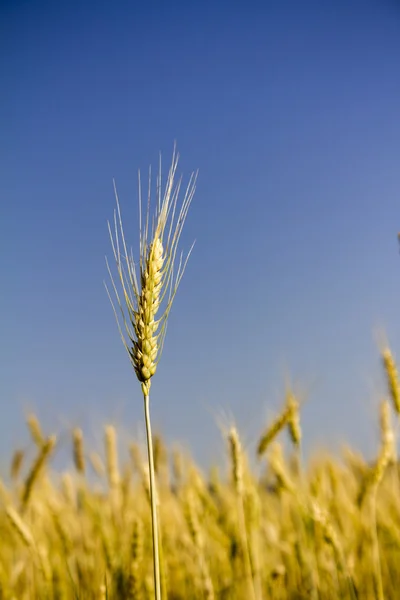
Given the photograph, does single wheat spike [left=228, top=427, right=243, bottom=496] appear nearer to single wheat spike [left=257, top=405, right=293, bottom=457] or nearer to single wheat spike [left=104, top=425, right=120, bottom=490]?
single wheat spike [left=257, top=405, right=293, bottom=457]

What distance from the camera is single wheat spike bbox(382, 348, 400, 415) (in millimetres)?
2627

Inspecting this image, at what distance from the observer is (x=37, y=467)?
3.40 metres

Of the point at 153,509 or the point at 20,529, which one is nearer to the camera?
the point at 153,509

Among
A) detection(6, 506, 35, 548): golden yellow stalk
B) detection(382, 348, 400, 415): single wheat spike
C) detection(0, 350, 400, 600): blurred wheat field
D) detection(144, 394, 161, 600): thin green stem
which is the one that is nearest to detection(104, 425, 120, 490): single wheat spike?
detection(0, 350, 400, 600): blurred wheat field

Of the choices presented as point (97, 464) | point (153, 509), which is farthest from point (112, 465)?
point (153, 509)

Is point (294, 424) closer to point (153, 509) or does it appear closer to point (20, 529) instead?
point (20, 529)

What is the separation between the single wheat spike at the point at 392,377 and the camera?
8.62 ft

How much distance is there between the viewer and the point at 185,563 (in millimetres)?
3988

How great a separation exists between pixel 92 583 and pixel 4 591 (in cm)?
69

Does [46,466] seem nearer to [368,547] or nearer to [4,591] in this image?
[4,591]

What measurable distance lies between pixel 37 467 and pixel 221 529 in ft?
4.58

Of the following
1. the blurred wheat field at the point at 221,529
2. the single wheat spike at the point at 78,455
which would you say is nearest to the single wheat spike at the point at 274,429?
the blurred wheat field at the point at 221,529

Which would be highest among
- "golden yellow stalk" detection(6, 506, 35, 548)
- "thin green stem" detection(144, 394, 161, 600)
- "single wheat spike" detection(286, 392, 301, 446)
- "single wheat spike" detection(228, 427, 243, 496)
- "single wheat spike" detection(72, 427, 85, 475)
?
"single wheat spike" detection(72, 427, 85, 475)

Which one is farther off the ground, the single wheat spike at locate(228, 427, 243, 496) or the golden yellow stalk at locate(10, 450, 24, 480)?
the golden yellow stalk at locate(10, 450, 24, 480)
